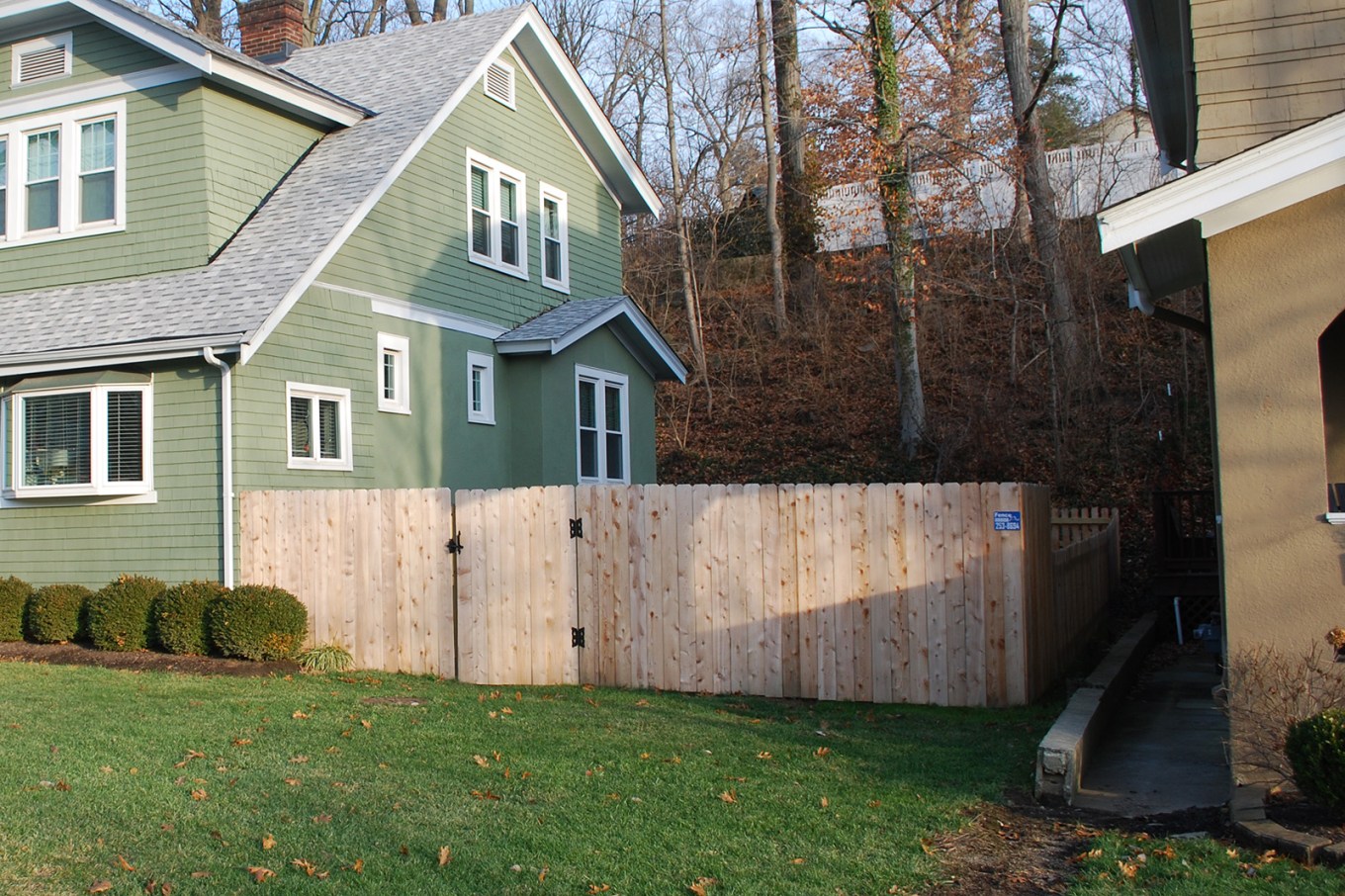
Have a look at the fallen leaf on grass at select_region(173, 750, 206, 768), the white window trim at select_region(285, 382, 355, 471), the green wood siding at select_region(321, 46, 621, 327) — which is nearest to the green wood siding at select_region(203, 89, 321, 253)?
the green wood siding at select_region(321, 46, 621, 327)

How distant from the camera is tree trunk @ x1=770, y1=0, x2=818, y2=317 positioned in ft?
97.0

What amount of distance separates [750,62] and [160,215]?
21.5m

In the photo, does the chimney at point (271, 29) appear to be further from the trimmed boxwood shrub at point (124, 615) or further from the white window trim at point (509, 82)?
the trimmed boxwood shrub at point (124, 615)

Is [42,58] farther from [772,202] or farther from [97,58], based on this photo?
[772,202]

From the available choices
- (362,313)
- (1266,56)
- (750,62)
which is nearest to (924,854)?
(1266,56)

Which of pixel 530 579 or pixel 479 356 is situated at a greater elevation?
pixel 479 356

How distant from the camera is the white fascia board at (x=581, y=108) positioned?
18.5 m

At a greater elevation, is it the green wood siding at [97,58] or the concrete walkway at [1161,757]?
the green wood siding at [97,58]

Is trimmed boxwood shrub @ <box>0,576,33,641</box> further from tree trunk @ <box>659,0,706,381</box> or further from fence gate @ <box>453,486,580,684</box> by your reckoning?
tree trunk @ <box>659,0,706,381</box>

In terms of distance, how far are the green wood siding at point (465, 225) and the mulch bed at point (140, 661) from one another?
16.1ft

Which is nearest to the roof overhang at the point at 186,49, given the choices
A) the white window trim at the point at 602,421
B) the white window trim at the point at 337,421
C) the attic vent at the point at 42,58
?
the attic vent at the point at 42,58

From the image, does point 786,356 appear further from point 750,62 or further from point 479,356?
point 479,356

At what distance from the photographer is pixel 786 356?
1163 inches

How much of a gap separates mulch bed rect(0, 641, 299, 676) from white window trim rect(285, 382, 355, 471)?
105 inches
